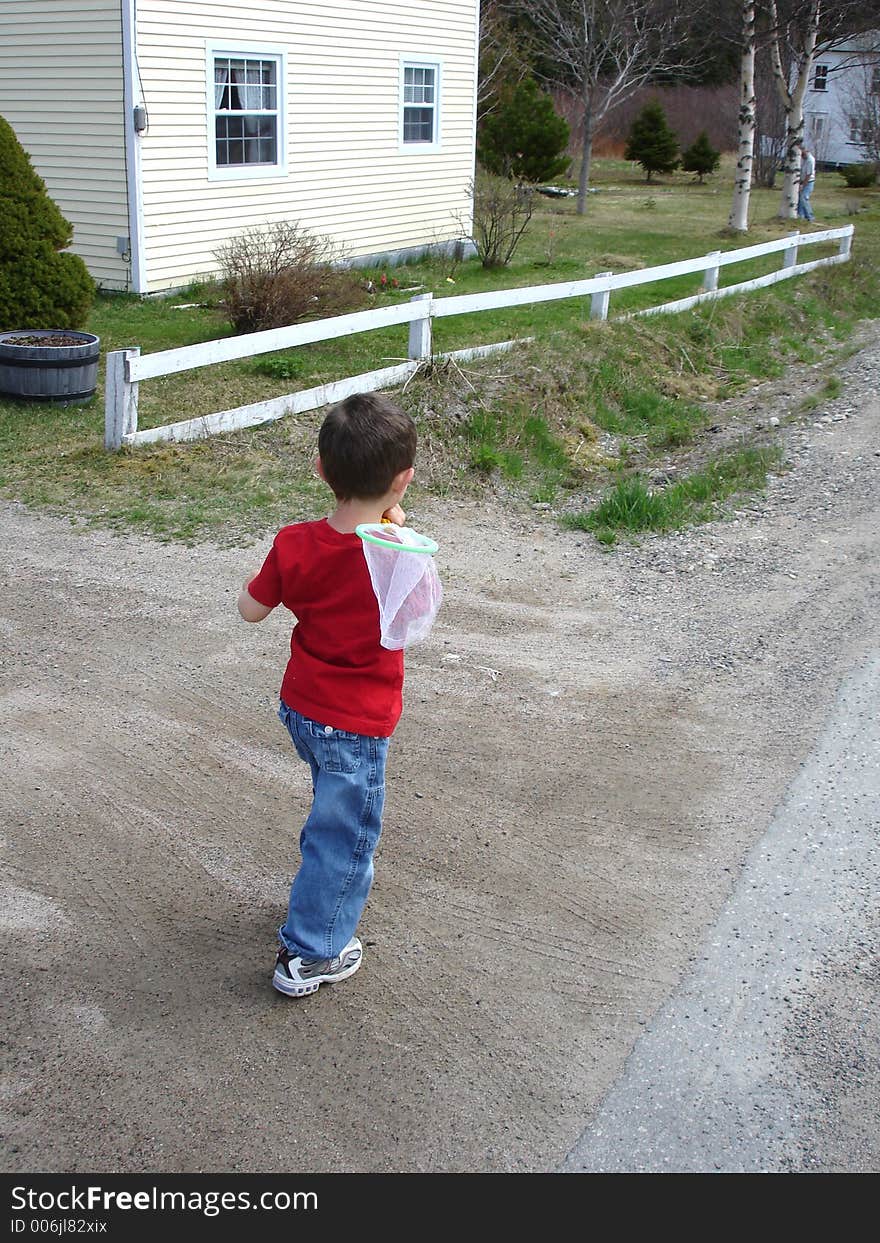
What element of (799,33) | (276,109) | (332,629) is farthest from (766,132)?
(332,629)

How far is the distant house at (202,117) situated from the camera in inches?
516

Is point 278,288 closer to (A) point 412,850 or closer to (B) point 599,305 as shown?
(B) point 599,305

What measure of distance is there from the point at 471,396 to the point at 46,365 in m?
3.26

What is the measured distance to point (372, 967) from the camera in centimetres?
331

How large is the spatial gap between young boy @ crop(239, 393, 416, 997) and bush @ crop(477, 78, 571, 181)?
2791 cm

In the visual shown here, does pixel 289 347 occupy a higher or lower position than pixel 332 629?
lower

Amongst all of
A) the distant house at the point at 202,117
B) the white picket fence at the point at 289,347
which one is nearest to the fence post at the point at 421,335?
the white picket fence at the point at 289,347

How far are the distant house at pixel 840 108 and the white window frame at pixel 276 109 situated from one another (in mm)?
28155

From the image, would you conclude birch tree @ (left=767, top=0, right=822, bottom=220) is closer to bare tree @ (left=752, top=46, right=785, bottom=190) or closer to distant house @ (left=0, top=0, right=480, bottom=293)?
distant house @ (left=0, top=0, right=480, bottom=293)

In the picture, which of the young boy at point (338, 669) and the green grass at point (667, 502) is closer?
the young boy at point (338, 669)

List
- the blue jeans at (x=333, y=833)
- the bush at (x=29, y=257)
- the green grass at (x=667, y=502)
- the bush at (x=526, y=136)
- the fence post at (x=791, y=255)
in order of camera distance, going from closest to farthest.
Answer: the blue jeans at (x=333, y=833), the green grass at (x=667, y=502), the bush at (x=29, y=257), the fence post at (x=791, y=255), the bush at (x=526, y=136)

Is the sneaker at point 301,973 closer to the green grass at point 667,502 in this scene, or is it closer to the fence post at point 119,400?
the green grass at point 667,502

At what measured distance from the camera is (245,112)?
1452 centimetres
